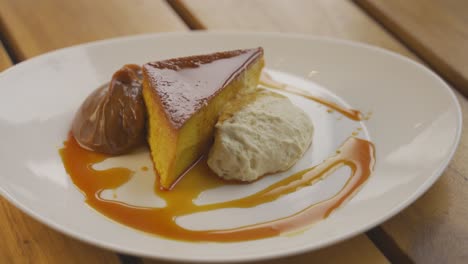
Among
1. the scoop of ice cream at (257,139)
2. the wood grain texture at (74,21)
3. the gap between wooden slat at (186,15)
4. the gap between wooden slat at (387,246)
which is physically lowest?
the gap between wooden slat at (387,246)

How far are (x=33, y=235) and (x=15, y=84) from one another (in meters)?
0.57

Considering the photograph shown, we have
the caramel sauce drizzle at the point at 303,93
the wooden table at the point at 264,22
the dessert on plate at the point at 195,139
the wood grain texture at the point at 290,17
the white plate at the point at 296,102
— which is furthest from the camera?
the wood grain texture at the point at 290,17

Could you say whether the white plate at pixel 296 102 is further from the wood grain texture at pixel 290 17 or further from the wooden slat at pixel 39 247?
the wood grain texture at pixel 290 17

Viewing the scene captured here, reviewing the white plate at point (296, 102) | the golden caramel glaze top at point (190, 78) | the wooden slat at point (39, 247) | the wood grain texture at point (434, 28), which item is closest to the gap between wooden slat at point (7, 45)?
the white plate at point (296, 102)

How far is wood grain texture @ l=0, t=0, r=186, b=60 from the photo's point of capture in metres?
2.26

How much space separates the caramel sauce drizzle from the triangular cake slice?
0.48 ft

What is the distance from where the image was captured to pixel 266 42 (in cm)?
211

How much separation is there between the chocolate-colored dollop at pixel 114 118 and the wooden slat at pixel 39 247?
0.31 metres

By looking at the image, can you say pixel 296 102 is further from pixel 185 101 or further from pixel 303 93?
pixel 185 101

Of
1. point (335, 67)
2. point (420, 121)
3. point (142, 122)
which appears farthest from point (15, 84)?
point (420, 121)

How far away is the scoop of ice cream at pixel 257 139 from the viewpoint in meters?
1.59

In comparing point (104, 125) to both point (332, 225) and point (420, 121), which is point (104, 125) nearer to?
point (332, 225)

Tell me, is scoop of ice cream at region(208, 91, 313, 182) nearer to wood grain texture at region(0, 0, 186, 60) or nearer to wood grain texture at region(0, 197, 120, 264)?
wood grain texture at region(0, 197, 120, 264)

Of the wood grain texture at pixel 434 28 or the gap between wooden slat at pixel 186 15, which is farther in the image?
the gap between wooden slat at pixel 186 15
